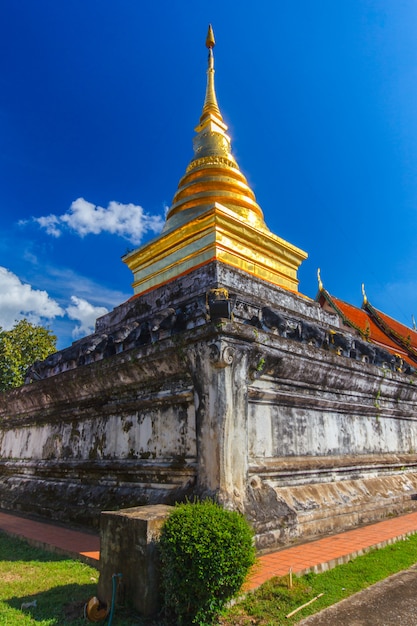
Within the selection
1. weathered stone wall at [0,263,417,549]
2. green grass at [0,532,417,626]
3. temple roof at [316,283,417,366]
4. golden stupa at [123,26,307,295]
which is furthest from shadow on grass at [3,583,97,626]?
temple roof at [316,283,417,366]

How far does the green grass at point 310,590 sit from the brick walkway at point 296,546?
0.37 ft

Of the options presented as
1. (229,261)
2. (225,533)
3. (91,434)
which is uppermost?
(229,261)

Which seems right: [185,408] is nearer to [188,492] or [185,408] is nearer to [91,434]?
[188,492]

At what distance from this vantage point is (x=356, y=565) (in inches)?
172

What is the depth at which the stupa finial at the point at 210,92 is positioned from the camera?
16078 mm

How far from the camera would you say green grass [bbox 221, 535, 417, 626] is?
328cm

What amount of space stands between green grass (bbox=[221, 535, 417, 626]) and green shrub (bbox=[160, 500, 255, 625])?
0.81 ft

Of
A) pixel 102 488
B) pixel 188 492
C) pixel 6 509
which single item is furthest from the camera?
pixel 6 509

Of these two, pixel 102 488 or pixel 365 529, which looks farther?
pixel 102 488

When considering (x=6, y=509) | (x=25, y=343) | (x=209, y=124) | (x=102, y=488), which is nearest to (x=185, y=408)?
(x=102, y=488)

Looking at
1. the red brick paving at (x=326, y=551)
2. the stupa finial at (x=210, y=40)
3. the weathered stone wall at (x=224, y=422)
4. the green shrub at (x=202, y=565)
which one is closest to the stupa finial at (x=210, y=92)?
the stupa finial at (x=210, y=40)

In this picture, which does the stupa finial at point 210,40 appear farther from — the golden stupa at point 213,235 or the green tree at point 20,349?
the green tree at point 20,349

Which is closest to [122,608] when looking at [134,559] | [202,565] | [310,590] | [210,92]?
[134,559]

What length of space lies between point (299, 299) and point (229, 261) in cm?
174
